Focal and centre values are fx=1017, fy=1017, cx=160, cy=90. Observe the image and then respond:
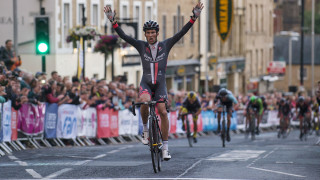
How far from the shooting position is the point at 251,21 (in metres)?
82.0

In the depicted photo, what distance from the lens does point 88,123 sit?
87.8 ft

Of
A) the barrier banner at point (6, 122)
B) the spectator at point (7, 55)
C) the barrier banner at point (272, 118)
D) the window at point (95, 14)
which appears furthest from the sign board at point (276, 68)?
the barrier banner at point (6, 122)

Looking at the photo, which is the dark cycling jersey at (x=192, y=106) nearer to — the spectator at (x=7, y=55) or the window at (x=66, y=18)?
the spectator at (x=7, y=55)

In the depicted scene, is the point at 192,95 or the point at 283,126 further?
the point at 283,126

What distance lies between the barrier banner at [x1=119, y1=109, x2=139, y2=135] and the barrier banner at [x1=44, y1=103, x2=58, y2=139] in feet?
18.1

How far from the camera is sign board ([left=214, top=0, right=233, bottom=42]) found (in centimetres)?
6381

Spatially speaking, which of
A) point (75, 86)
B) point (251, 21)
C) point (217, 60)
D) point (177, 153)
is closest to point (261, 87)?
point (251, 21)

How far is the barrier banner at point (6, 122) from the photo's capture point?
2084 cm

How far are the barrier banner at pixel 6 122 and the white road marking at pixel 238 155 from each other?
4.52 metres

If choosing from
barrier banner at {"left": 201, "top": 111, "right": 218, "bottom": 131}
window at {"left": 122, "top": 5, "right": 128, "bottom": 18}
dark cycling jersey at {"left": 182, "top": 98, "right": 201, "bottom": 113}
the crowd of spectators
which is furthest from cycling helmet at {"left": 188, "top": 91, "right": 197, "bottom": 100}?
window at {"left": 122, "top": 5, "right": 128, "bottom": 18}

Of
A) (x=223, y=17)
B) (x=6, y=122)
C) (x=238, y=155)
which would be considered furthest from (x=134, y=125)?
(x=223, y=17)

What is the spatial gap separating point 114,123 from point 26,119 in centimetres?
677

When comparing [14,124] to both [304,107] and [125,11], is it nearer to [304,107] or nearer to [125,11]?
[304,107]

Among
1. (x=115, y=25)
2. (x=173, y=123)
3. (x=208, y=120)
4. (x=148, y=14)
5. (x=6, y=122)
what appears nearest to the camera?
(x=115, y=25)
